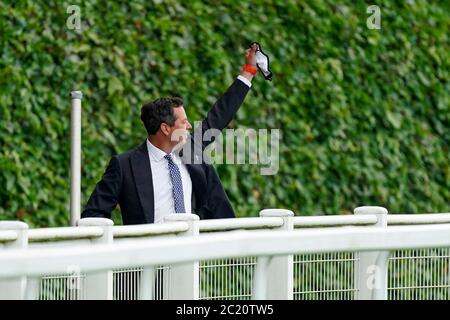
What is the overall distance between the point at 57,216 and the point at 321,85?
2.52 metres

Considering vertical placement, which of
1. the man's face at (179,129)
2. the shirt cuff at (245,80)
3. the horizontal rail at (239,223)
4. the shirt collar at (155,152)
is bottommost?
the horizontal rail at (239,223)

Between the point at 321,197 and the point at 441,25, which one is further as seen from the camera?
the point at 441,25

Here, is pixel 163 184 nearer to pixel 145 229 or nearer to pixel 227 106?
pixel 227 106

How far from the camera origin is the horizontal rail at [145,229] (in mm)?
5547

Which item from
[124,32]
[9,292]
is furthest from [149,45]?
[9,292]

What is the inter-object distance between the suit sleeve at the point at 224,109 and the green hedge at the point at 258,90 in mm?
1697

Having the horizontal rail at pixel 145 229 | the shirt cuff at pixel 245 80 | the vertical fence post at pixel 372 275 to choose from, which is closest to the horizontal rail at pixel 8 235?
→ the horizontal rail at pixel 145 229

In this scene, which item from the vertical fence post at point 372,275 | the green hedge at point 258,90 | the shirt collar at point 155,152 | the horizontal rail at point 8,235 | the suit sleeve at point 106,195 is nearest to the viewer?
the vertical fence post at point 372,275

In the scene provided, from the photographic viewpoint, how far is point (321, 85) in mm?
10648

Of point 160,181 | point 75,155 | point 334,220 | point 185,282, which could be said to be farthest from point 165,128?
point 185,282

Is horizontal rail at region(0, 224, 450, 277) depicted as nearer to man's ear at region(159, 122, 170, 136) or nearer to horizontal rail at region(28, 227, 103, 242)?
horizontal rail at region(28, 227, 103, 242)

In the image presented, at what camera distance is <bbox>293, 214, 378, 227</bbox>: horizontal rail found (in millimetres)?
6242

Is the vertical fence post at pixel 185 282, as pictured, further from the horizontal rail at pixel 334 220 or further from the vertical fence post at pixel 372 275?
the horizontal rail at pixel 334 220

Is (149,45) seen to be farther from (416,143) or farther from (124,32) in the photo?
(416,143)
